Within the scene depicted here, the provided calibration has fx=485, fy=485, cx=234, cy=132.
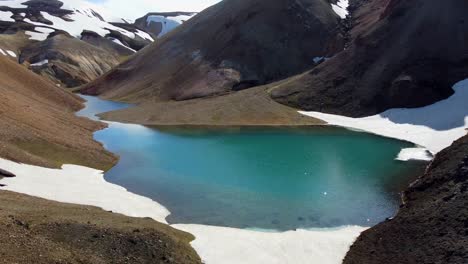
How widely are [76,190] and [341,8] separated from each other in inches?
4501

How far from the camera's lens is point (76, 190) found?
43.2 metres

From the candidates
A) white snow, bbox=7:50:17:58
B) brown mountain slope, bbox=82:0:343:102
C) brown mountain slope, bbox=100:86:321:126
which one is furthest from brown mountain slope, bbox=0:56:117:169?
white snow, bbox=7:50:17:58

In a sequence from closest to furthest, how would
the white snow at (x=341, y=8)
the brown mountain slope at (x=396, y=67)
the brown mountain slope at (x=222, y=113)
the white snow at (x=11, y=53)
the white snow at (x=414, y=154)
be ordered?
the white snow at (x=414, y=154) < the brown mountain slope at (x=396, y=67) < the brown mountain slope at (x=222, y=113) < the white snow at (x=341, y=8) < the white snow at (x=11, y=53)

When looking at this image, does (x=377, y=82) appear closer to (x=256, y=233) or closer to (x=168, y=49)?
(x=256, y=233)

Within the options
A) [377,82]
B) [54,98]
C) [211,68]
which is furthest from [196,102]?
[377,82]

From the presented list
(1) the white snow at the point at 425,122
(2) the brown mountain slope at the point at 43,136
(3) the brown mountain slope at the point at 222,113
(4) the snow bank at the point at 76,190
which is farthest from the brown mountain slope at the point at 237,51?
(4) the snow bank at the point at 76,190

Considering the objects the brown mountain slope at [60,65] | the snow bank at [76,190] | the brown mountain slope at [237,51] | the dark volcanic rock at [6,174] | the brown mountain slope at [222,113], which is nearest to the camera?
the snow bank at [76,190]

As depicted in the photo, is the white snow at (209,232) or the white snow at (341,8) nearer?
the white snow at (209,232)

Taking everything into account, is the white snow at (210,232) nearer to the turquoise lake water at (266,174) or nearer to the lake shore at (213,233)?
the lake shore at (213,233)

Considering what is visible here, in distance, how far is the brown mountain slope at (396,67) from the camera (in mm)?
87812

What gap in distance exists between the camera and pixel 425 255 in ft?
98.7

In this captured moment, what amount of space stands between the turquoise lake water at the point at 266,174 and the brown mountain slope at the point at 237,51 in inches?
1559

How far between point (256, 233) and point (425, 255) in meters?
11.6

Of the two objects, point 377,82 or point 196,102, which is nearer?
point 377,82
